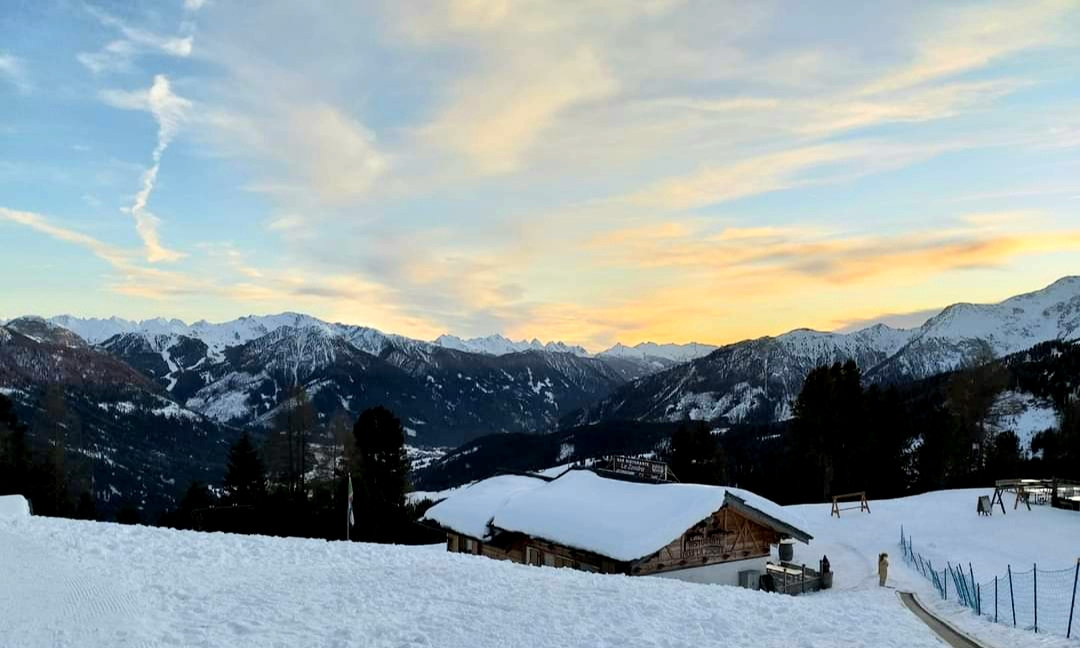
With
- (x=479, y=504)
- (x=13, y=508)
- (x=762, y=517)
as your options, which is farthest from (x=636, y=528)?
(x=13, y=508)

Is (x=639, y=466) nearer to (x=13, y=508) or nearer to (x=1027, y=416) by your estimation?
(x=13, y=508)

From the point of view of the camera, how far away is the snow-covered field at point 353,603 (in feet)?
36.5

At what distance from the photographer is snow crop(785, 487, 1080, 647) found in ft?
83.8

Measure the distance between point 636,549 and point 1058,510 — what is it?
88.6 feet

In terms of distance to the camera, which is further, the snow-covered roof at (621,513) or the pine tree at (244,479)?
the pine tree at (244,479)

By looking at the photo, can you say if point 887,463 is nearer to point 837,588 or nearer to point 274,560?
point 837,588

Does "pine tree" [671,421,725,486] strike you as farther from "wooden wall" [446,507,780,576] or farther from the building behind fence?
the building behind fence

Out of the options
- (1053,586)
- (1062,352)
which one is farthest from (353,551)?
(1062,352)

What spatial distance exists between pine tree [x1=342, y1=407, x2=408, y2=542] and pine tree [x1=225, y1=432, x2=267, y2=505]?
720 centimetres

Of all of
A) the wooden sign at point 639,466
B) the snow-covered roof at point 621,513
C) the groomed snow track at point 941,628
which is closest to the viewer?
the groomed snow track at point 941,628

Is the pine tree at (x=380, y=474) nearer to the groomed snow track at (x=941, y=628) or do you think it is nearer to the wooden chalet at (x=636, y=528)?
the wooden chalet at (x=636, y=528)

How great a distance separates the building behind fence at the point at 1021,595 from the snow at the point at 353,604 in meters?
2.56

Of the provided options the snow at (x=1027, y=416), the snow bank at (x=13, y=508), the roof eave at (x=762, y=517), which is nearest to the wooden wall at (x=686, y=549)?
the roof eave at (x=762, y=517)

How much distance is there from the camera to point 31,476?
1763 inches
